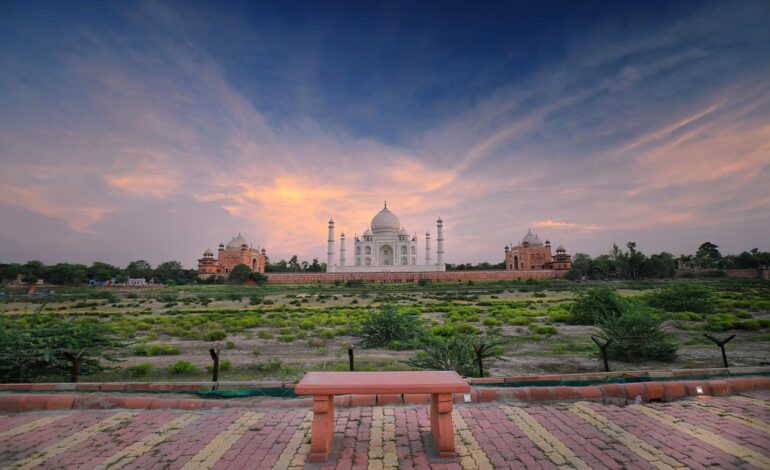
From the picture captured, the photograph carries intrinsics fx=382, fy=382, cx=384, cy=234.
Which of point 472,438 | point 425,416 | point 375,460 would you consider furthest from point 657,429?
point 375,460

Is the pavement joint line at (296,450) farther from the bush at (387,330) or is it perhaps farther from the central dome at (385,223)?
the central dome at (385,223)

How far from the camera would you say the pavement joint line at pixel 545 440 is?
139 inches

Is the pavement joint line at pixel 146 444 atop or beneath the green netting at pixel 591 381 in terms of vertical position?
beneath

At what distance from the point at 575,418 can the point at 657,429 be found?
2.67 feet

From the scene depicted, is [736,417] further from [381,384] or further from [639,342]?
[639,342]

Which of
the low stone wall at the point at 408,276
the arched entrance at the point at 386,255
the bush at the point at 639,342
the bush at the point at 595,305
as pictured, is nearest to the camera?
the bush at the point at 639,342

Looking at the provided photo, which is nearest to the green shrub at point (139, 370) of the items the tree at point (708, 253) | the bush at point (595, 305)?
the bush at point (595, 305)

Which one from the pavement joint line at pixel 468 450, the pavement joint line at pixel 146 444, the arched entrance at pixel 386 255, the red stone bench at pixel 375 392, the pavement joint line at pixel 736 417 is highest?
the arched entrance at pixel 386 255

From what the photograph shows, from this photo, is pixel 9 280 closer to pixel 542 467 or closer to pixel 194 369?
pixel 194 369

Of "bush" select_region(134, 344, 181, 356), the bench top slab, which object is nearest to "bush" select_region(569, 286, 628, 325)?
the bench top slab

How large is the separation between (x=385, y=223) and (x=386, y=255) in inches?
209

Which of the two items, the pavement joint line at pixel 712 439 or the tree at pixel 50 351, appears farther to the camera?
the tree at pixel 50 351

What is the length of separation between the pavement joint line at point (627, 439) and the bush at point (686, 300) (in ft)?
59.6

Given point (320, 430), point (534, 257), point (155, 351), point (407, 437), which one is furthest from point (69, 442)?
point (534, 257)
